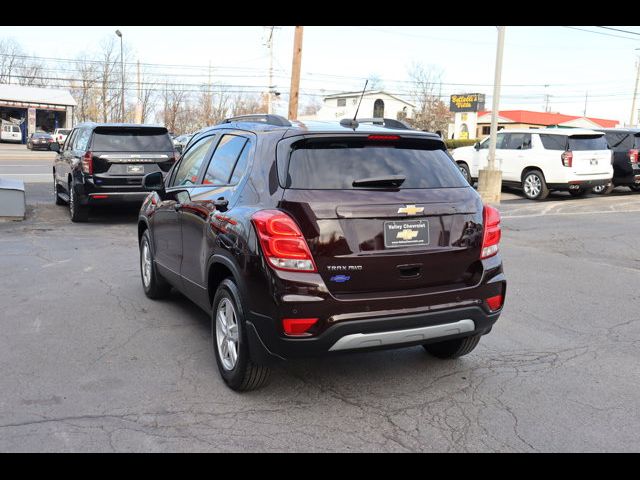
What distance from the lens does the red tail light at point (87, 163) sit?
10953 millimetres

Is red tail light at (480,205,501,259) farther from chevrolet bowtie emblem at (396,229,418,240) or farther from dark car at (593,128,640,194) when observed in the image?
dark car at (593,128,640,194)

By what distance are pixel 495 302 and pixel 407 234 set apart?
34.0 inches

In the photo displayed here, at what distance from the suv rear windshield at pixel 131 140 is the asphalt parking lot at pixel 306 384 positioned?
14.4 ft

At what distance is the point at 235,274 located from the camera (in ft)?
12.8

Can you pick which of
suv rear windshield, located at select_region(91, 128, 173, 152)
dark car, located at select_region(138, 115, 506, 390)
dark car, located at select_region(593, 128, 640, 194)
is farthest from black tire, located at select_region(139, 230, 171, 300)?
dark car, located at select_region(593, 128, 640, 194)

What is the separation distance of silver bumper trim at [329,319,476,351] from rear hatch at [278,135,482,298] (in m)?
0.25

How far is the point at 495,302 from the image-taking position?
4.13m

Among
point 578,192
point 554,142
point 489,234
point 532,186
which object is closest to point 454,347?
point 489,234

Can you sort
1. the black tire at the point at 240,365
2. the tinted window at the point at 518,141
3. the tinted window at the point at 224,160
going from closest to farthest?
the black tire at the point at 240,365 < the tinted window at the point at 224,160 < the tinted window at the point at 518,141

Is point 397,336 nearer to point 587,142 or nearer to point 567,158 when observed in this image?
point 567,158

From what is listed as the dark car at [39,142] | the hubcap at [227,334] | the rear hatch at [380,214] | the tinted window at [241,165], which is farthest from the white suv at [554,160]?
the dark car at [39,142]

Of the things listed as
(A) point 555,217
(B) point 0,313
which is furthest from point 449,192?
(A) point 555,217

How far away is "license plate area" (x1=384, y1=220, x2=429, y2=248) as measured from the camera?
147 inches

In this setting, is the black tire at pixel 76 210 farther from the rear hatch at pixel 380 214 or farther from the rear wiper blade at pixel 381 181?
the rear wiper blade at pixel 381 181
